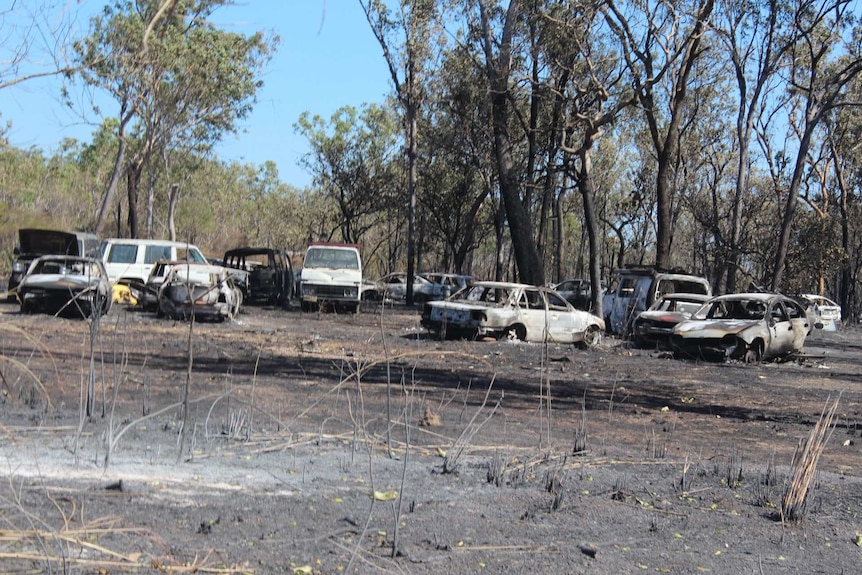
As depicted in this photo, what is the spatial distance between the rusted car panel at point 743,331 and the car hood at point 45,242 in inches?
624

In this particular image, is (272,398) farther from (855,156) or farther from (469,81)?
(855,156)

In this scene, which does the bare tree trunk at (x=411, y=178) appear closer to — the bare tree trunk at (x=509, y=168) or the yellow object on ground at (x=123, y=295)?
the bare tree trunk at (x=509, y=168)

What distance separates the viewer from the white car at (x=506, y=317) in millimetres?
19016

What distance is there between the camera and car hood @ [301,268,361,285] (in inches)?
1106

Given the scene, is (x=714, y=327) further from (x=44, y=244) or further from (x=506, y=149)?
(x=44, y=244)

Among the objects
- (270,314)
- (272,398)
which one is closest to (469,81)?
(270,314)

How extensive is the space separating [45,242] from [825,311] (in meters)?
27.4

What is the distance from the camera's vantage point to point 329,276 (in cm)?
2814

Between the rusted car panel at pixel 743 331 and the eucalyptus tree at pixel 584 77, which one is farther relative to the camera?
the eucalyptus tree at pixel 584 77

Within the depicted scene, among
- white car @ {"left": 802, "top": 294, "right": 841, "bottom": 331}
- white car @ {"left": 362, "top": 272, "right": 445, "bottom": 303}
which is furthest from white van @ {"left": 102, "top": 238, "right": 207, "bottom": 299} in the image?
white car @ {"left": 802, "top": 294, "right": 841, "bottom": 331}

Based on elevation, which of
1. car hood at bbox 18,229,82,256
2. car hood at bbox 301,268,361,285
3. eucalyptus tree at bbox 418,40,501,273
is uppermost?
eucalyptus tree at bbox 418,40,501,273

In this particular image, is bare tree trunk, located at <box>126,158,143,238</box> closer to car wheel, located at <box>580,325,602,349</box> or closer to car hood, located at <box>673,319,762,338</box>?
car wheel, located at <box>580,325,602,349</box>

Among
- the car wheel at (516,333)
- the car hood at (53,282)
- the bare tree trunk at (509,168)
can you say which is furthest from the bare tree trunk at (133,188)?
the car wheel at (516,333)

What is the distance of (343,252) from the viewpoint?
1139 inches
